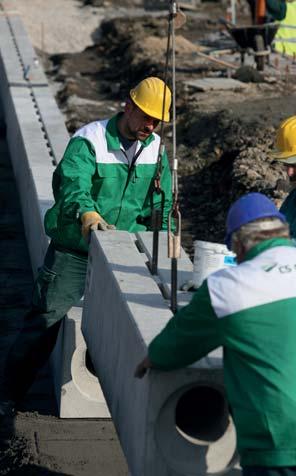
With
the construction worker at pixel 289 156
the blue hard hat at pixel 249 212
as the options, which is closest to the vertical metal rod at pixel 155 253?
the construction worker at pixel 289 156

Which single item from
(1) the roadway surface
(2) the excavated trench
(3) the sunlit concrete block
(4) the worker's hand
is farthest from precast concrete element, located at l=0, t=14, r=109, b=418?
(4) the worker's hand

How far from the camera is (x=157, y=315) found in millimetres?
6324

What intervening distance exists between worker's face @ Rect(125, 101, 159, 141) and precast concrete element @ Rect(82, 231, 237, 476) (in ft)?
3.68

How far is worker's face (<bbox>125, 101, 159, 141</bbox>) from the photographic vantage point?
775 centimetres

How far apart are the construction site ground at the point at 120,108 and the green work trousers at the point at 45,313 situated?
446mm

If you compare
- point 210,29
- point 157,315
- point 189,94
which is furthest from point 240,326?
point 210,29

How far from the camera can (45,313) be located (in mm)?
8070

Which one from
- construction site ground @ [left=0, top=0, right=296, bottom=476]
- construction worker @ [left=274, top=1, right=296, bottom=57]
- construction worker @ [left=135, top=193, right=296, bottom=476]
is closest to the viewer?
construction worker @ [left=135, top=193, right=296, bottom=476]

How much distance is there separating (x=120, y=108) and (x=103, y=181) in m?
12.0

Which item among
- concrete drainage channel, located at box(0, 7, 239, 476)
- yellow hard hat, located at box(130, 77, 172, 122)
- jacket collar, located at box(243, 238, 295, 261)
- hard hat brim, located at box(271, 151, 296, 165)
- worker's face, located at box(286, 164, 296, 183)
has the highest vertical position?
jacket collar, located at box(243, 238, 295, 261)

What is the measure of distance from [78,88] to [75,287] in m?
13.7

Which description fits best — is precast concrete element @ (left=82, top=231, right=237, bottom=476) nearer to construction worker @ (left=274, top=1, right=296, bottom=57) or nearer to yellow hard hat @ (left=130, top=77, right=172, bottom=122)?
yellow hard hat @ (left=130, top=77, right=172, bottom=122)

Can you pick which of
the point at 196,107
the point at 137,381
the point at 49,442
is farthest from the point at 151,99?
the point at 196,107

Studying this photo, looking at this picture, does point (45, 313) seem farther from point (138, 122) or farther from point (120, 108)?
point (120, 108)
